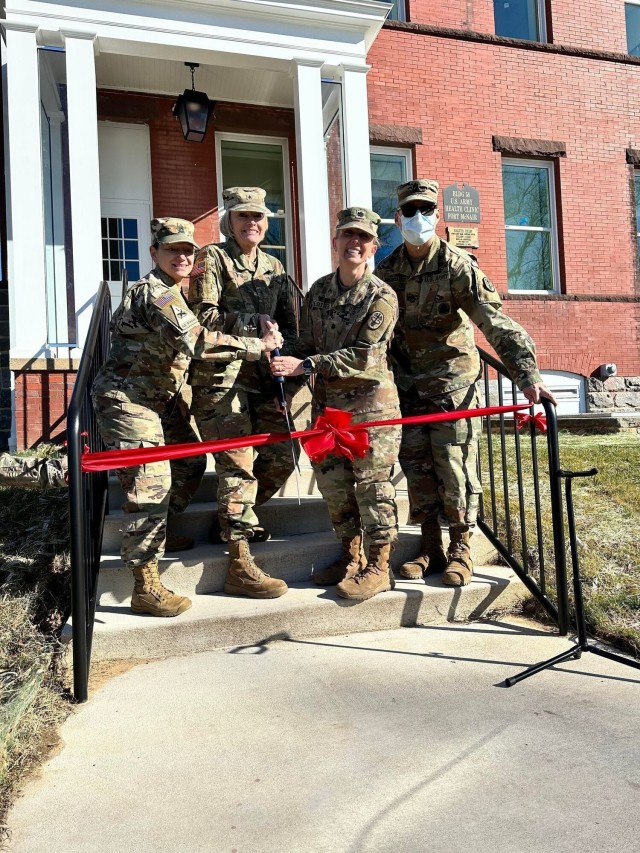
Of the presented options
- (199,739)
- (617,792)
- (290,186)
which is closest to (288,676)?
(199,739)

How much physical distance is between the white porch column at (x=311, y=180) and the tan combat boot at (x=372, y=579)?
13.2 ft

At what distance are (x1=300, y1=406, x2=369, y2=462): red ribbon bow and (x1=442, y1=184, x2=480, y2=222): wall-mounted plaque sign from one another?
6.57 metres

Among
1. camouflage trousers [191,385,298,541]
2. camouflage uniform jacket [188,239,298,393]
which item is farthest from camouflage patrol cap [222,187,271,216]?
camouflage trousers [191,385,298,541]

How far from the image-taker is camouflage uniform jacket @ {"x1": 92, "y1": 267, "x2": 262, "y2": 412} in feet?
10.5

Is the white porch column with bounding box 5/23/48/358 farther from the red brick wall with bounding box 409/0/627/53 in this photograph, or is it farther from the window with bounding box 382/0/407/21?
the red brick wall with bounding box 409/0/627/53

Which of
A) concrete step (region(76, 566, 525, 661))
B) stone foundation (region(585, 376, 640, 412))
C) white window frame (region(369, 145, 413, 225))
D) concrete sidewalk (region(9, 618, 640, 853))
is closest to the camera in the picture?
concrete sidewalk (region(9, 618, 640, 853))

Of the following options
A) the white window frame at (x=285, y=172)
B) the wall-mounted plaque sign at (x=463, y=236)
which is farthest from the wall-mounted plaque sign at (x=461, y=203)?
the white window frame at (x=285, y=172)

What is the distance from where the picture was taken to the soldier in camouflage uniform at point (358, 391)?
3.43 meters

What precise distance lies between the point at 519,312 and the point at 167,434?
7.04 m

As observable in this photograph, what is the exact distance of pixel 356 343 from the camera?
3488mm

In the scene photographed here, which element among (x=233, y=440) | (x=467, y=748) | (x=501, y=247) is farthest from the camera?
(x=501, y=247)

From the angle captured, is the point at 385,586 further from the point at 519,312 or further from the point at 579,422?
the point at 519,312

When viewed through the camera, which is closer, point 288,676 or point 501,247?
point 288,676

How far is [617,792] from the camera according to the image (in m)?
1.93
